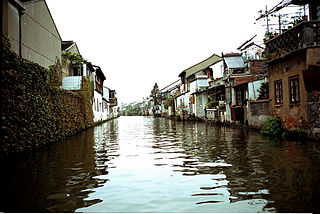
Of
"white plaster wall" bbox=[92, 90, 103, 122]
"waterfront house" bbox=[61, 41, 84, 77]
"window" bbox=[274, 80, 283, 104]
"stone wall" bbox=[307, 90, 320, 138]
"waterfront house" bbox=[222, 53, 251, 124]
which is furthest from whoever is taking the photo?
"white plaster wall" bbox=[92, 90, 103, 122]

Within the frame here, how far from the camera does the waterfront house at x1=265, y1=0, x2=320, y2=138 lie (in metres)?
12.2

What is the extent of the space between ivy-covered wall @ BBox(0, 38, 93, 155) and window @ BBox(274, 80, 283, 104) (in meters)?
11.7

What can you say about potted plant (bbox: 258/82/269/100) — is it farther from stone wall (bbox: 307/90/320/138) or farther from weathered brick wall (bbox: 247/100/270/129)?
stone wall (bbox: 307/90/320/138)

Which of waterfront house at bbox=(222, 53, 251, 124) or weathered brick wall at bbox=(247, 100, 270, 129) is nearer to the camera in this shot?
weathered brick wall at bbox=(247, 100, 270, 129)

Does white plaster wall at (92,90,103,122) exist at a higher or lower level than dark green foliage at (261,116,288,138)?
higher

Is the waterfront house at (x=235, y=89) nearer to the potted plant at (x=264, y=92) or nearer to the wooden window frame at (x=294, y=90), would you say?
the potted plant at (x=264, y=92)

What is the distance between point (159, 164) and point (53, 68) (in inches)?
643

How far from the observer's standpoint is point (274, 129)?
1497 centimetres

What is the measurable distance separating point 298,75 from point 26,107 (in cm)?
1173

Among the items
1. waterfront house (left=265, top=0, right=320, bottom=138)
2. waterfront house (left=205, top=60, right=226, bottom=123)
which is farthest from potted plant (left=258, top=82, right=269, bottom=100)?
waterfront house (left=205, top=60, right=226, bottom=123)

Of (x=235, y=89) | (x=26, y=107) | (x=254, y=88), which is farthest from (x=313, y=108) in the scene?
(x=235, y=89)

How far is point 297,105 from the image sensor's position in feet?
44.4

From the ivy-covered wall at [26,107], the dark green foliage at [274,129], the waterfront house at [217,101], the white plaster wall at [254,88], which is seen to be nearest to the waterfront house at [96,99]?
the waterfront house at [217,101]

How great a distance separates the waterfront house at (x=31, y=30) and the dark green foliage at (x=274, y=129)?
13.2 meters
